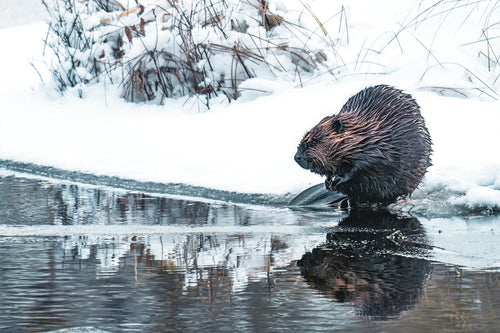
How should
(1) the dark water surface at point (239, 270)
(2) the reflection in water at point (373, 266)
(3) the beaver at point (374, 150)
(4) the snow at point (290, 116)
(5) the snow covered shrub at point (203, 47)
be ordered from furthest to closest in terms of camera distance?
1. (5) the snow covered shrub at point (203, 47)
2. (4) the snow at point (290, 116)
3. (3) the beaver at point (374, 150)
4. (2) the reflection in water at point (373, 266)
5. (1) the dark water surface at point (239, 270)

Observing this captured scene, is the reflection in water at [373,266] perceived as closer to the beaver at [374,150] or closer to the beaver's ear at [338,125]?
the beaver at [374,150]

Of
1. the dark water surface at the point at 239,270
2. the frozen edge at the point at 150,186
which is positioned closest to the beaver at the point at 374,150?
the dark water surface at the point at 239,270

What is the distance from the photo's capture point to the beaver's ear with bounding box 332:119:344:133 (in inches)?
216

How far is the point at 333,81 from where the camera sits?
28.8 ft

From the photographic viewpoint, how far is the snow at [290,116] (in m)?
6.45

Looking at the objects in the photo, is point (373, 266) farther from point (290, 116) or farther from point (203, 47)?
point (203, 47)

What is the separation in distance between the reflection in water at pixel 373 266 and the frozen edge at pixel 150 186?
100cm

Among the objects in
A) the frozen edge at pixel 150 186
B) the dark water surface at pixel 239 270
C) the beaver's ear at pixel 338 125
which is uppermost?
the beaver's ear at pixel 338 125

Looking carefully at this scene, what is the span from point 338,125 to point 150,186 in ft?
5.59

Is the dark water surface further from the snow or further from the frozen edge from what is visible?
the snow

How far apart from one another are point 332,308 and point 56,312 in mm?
923

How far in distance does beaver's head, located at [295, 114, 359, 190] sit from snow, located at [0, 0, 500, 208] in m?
0.56

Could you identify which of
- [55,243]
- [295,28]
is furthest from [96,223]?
[295,28]

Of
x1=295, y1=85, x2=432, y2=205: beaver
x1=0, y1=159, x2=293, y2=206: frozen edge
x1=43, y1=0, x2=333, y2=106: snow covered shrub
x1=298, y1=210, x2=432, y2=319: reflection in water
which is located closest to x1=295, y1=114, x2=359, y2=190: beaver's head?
x1=295, y1=85, x2=432, y2=205: beaver
